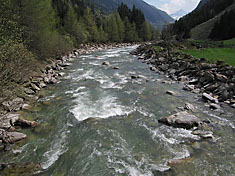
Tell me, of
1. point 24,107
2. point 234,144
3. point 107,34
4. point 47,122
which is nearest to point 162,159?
point 234,144

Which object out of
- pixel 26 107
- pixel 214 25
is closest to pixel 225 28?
pixel 214 25

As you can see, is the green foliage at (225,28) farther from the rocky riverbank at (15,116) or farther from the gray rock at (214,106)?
the rocky riverbank at (15,116)

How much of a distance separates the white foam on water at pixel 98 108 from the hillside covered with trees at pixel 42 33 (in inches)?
169

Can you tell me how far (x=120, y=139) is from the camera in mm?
8664

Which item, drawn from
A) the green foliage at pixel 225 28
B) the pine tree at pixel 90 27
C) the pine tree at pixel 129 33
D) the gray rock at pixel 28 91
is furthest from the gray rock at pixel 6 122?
the pine tree at pixel 129 33

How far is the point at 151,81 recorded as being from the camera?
18828 mm

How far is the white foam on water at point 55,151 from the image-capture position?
705cm

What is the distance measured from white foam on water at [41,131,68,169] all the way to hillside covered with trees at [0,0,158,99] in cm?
342

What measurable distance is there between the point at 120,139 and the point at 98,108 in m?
3.88

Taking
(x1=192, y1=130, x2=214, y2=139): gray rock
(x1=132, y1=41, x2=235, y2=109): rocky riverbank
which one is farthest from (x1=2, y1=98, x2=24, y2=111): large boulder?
(x1=132, y1=41, x2=235, y2=109): rocky riverbank

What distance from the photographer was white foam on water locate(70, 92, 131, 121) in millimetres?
11117

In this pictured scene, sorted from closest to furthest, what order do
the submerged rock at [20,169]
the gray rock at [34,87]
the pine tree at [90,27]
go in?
1. the submerged rock at [20,169]
2. the gray rock at [34,87]
3. the pine tree at [90,27]

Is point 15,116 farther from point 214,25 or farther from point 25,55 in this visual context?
point 214,25

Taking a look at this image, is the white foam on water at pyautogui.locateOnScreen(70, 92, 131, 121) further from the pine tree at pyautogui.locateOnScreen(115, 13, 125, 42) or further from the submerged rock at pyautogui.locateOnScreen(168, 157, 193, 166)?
the pine tree at pyautogui.locateOnScreen(115, 13, 125, 42)
